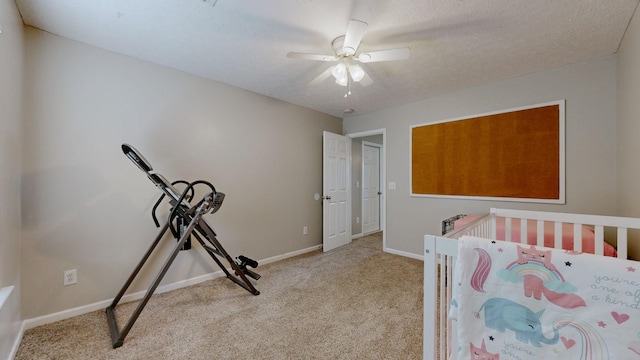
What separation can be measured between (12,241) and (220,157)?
170 cm

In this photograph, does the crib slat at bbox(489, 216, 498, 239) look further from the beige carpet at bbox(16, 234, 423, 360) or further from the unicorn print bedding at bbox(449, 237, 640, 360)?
the unicorn print bedding at bbox(449, 237, 640, 360)

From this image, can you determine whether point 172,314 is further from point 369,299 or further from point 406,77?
point 406,77

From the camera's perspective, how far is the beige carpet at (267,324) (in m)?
1.64

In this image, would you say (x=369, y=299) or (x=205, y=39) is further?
(x=369, y=299)

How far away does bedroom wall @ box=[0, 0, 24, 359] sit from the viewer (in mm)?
1458

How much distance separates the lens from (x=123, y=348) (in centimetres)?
166

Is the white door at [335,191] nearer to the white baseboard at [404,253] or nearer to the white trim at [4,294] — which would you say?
the white baseboard at [404,253]

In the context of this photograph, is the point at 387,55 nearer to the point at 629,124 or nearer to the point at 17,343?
the point at 629,124

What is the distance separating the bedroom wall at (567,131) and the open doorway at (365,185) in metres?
1.08

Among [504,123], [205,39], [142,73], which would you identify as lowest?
[504,123]

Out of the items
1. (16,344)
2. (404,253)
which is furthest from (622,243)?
(16,344)

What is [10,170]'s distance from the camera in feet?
5.32

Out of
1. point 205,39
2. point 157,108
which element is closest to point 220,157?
point 157,108

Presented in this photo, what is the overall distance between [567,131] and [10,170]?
4.69m
